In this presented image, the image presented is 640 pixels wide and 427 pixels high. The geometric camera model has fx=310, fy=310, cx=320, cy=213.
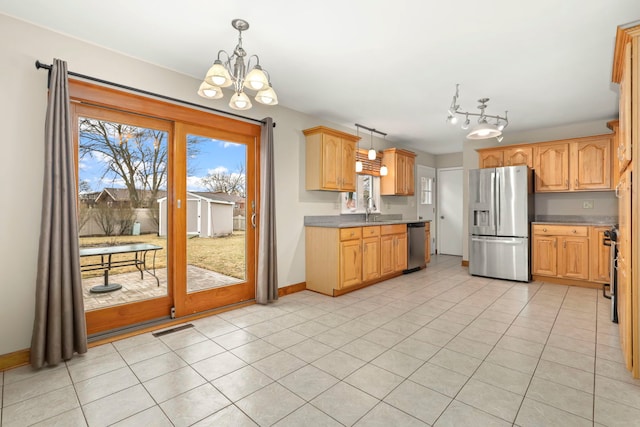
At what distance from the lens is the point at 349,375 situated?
7.07ft

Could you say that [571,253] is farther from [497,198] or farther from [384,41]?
[384,41]

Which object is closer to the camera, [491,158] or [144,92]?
[144,92]

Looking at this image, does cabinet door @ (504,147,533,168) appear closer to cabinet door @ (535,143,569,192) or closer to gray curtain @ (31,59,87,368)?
cabinet door @ (535,143,569,192)

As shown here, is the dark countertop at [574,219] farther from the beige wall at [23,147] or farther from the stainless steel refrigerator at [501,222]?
the beige wall at [23,147]

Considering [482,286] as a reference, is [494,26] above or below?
above

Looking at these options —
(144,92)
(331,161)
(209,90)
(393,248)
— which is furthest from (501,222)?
(144,92)

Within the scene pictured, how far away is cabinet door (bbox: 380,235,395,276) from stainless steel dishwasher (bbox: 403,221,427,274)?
573mm

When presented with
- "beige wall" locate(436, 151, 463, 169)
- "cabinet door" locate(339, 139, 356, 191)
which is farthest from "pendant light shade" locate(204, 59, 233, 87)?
"beige wall" locate(436, 151, 463, 169)

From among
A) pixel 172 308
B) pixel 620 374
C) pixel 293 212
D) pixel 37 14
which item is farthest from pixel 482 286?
pixel 37 14

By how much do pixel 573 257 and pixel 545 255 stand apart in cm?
34

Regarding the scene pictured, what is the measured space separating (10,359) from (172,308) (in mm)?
A: 1185

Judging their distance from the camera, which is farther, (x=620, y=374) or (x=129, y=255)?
(x=129, y=255)

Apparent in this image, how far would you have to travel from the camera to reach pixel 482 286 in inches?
181

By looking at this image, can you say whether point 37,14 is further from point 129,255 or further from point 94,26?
point 129,255
